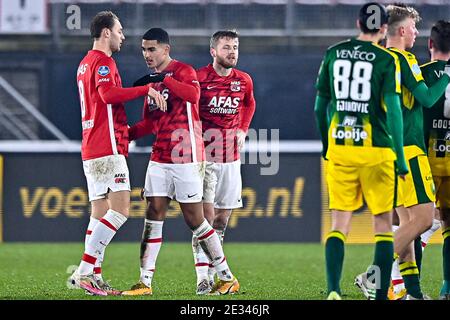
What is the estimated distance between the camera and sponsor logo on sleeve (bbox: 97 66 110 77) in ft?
27.7

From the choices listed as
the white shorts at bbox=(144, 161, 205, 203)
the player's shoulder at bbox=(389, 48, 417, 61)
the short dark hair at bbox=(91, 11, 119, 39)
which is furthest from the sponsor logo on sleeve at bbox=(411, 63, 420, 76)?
the short dark hair at bbox=(91, 11, 119, 39)

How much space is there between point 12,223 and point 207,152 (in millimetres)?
6565

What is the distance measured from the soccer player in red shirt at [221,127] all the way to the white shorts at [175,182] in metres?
0.63

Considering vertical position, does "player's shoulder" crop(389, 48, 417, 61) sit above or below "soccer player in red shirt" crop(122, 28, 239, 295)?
above

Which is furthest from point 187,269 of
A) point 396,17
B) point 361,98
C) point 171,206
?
point 361,98

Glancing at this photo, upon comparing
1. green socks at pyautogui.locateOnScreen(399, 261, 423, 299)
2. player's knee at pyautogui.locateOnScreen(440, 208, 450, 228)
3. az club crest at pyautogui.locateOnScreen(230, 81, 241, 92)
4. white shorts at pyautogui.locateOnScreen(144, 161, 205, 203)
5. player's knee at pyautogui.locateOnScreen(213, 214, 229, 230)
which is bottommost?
green socks at pyautogui.locateOnScreen(399, 261, 423, 299)

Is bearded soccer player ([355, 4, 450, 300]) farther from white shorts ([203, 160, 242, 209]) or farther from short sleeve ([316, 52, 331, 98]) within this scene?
white shorts ([203, 160, 242, 209])

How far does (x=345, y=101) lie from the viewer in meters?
7.16

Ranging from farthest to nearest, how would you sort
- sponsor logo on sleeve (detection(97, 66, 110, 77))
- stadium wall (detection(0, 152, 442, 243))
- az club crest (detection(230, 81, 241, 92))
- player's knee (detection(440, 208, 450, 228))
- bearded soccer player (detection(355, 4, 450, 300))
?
1. stadium wall (detection(0, 152, 442, 243))
2. az club crest (detection(230, 81, 241, 92))
3. sponsor logo on sleeve (detection(97, 66, 110, 77))
4. player's knee (detection(440, 208, 450, 228))
5. bearded soccer player (detection(355, 4, 450, 300))

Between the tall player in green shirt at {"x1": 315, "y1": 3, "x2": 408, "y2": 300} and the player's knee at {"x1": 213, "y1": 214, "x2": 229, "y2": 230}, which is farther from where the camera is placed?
the player's knee at {"x1": 213, "y1": 214, "x2": 229, "y2": 230}

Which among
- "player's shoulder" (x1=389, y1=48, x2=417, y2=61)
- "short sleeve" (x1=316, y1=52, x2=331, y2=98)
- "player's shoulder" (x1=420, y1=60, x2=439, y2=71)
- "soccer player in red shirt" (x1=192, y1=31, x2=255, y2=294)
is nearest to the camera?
"short sleeve" (x1=316, y1=52, x2=331, y2=98)

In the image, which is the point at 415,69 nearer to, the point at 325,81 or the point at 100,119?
the point at 325,81

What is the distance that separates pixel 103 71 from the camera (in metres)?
8.44

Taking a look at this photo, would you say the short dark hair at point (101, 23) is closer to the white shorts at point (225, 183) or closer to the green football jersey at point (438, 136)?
the white shorts at point (225, 183)
